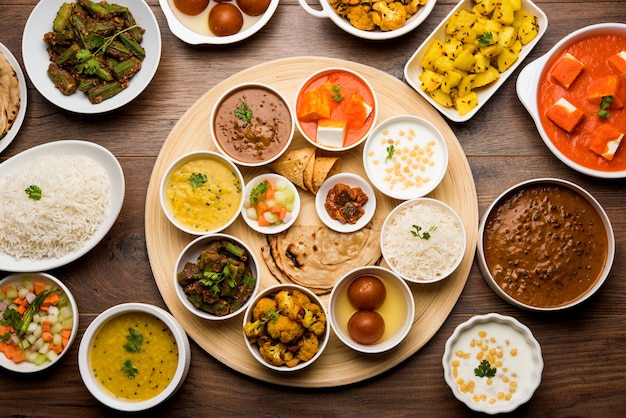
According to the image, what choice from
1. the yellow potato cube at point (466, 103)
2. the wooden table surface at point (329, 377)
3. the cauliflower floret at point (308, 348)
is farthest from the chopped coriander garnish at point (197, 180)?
the yellow potato cube at point (466, 103)

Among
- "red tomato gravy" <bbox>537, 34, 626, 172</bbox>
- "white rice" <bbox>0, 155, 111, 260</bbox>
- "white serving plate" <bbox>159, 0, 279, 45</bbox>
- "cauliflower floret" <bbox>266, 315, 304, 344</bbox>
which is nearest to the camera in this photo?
"cauliflower floret" <bbox>266, 315, 304, 344</bbox>

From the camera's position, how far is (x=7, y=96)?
12.9 ft

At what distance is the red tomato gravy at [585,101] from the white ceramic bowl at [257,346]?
1883 mm

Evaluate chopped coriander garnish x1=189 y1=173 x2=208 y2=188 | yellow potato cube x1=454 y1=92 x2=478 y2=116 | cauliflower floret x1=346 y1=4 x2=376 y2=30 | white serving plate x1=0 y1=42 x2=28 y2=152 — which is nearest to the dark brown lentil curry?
yellow potato cube x1=454 y1=92 x2=478 y2=116

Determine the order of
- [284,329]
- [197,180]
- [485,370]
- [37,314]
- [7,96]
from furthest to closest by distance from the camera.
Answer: [7,96], [37,314], [197,180], [485,370], [284,329]

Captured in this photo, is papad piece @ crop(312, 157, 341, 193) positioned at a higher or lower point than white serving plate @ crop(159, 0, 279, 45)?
lower

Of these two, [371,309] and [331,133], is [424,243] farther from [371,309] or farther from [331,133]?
[331,133]

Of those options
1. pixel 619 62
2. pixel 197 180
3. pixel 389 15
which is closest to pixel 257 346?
pixel 197 180

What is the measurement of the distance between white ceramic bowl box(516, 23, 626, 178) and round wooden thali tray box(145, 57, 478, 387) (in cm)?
52

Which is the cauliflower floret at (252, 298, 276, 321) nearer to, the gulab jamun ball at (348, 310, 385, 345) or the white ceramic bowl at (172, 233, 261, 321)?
the white ceramic bowl at (172, 233, 261, 321)

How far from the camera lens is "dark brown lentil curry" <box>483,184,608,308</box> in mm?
3727

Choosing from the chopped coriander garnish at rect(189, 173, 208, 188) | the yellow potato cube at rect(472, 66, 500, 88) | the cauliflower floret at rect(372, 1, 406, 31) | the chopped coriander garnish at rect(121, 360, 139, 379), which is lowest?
the chopped coriander garnish at rect(121, 360, 139, 379)

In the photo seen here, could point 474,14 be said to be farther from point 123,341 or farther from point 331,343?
point 123,341

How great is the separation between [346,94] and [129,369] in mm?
2246
